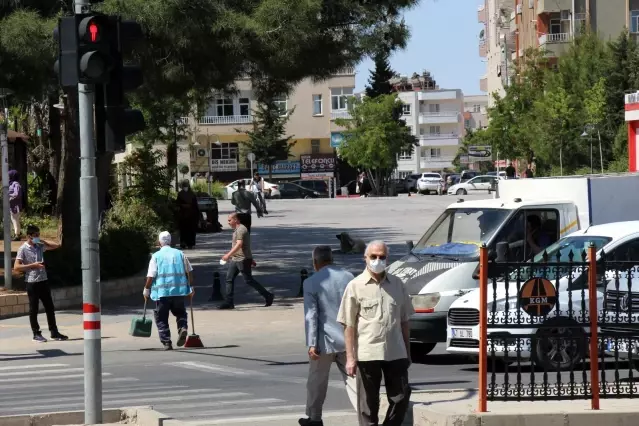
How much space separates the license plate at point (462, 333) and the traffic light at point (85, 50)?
546 cm

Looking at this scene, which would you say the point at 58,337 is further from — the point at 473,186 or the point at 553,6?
the point at 473,186

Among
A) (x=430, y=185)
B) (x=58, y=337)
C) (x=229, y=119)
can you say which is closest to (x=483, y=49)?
(x=229, y=119)

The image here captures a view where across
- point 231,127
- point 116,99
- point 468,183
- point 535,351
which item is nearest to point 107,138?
point 116,99

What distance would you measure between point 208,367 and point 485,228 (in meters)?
4.20

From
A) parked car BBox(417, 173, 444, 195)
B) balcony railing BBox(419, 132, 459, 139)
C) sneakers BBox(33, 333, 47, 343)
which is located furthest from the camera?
balcony railing BBox(419, 132, 459, 139)

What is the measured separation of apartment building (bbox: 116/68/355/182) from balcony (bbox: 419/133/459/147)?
57.6 m

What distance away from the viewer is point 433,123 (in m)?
164

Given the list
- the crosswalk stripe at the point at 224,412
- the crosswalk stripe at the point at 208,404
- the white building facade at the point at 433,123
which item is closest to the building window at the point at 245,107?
the white building facade at the point at 433,123

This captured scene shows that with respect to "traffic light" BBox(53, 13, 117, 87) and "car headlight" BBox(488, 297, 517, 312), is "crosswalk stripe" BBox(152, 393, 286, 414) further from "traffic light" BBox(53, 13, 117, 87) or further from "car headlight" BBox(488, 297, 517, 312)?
"traffic light" BBox(53, 13, 117, 87)

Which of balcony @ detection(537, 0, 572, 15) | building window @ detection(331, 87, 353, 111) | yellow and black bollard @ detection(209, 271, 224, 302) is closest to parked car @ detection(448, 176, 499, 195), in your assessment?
balcony @ detection(537, 0, 572, 15)

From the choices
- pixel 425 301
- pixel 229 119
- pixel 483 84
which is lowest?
pixel 425 301

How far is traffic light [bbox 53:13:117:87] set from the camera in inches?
452

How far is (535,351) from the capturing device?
34.7 ft

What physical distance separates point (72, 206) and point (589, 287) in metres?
17.8
